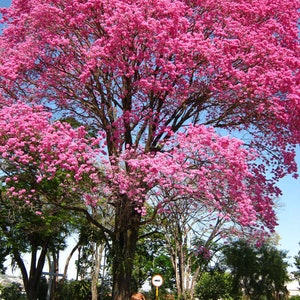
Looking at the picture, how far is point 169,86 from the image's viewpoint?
11.8 meters

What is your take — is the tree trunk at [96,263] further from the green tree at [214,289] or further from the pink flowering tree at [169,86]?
the green tree at [214,289]

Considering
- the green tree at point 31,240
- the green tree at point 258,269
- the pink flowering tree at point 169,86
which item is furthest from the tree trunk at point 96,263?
the pink flowering tree at point 169,86

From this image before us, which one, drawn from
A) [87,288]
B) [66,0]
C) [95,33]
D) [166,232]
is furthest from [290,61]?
[87,288]

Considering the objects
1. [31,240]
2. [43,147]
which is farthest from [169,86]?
[31,240]

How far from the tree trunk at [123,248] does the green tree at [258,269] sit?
24771mm

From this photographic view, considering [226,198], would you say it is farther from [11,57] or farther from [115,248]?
[11,57]

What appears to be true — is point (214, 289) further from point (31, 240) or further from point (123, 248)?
point (123, 248)

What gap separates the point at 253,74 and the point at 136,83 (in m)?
3.17

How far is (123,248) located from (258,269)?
2634 centimetres

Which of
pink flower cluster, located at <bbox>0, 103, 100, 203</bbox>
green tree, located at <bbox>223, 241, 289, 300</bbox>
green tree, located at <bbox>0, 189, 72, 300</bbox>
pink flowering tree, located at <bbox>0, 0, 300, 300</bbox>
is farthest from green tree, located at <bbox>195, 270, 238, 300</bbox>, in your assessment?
pink flower cluster, located at <bbox>0, 103, 100, 203</bbox>

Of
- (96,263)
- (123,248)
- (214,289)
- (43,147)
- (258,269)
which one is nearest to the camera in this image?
(43,147)

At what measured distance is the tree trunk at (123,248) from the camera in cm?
1195

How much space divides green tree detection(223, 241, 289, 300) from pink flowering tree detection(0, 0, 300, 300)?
24167 mm

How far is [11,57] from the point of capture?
1316 centimetres
